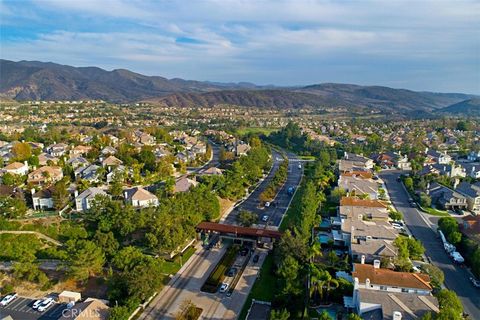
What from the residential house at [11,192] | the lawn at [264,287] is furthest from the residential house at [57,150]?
the lawn at [264,287]

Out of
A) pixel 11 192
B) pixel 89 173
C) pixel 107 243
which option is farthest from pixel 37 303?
pixel 89 173

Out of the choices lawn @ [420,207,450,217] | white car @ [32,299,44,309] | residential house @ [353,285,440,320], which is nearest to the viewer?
residential house @ [353,285,440,320]

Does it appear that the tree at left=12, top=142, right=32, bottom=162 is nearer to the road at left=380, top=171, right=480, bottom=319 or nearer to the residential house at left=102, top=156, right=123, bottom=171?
the residential house at left=102, top=156, right=123, bottom=171

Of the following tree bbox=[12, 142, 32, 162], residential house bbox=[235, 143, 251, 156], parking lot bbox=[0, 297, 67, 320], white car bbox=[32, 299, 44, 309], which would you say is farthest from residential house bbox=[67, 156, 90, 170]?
white car bbox=[32, 299, 44, 309]

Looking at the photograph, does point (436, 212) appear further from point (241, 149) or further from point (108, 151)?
point (108, 151)

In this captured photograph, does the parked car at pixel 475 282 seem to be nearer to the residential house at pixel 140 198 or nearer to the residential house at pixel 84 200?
the residential house at pixel 140 198

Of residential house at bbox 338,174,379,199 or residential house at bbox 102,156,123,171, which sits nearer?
residential house at bbox 338,174,379,199

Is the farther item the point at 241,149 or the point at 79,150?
the point at 241,149
